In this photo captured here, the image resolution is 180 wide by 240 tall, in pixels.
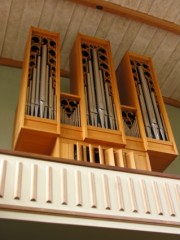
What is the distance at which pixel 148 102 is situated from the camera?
677cm

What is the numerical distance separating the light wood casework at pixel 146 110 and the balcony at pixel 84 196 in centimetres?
126

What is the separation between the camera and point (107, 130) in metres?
5.83

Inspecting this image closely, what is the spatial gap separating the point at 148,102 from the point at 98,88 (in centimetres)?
93

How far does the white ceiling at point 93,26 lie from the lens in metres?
6.96

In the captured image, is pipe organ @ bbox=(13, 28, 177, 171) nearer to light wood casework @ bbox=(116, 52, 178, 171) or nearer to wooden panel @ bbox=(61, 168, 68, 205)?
light wood casework @ bbox=(116, 52, 178, 171)

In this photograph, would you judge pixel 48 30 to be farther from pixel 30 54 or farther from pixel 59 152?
pixel 59 152

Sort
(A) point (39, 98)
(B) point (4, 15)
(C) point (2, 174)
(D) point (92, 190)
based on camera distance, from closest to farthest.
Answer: (C) point (2, 174)
(D) point (92, 190)
(A) point (39, 98)
(B) point (4, 15)

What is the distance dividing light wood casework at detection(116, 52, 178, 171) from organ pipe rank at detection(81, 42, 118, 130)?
1.20ft

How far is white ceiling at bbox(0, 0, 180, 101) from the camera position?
696cm

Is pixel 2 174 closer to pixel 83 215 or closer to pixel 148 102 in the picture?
pixel 83 215

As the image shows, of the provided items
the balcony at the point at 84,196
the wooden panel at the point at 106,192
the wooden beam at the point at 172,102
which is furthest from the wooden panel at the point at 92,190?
the wooden beam at the point at 172,102

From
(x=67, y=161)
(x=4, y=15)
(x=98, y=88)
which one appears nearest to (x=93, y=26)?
(x=98, y=88)

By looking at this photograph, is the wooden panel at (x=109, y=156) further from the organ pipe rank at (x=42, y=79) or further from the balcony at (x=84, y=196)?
the organ pipe rank at (x=42, y=79)

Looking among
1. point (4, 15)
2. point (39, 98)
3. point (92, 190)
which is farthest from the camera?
point (4, 15)
